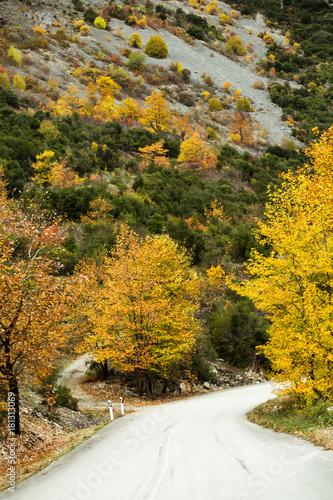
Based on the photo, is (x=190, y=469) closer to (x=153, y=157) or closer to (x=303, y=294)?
(x=303, y=294)

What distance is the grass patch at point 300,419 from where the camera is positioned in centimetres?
774

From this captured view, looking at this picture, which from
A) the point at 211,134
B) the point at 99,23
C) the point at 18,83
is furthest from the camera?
the point at 99,23

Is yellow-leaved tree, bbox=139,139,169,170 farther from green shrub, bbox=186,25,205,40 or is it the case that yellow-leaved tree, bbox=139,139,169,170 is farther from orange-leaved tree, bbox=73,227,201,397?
green shrub, bbox=186,25,205,40

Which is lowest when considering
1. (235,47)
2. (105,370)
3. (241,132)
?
(105,370)

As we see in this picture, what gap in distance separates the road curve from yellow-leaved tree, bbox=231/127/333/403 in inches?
77.9

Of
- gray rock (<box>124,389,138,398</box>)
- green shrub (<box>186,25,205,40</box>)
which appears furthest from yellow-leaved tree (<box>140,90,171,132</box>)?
green shrub (<box>186,25,205,40</box>)

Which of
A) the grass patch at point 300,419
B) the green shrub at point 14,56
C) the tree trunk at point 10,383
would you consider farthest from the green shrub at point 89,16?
the grass patch at point 300,419

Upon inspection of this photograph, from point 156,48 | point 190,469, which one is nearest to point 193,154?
point 190,469

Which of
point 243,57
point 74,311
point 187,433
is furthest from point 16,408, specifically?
point 243,57

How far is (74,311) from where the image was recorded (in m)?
23.7

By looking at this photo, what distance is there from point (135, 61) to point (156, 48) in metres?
14.4

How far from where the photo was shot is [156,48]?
4444 inches

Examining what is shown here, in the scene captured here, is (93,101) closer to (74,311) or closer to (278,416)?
(74,311)

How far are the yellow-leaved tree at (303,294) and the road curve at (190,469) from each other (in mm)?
1978
